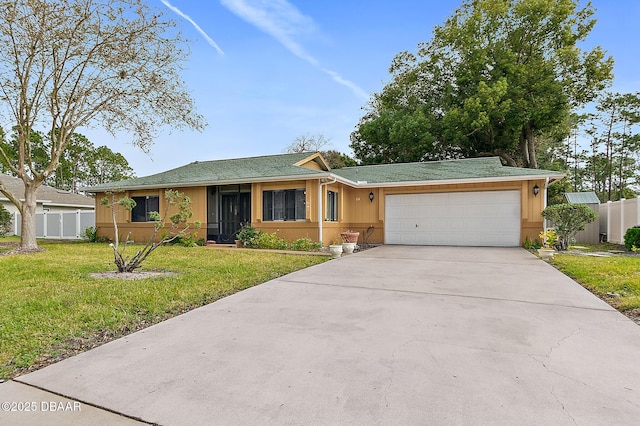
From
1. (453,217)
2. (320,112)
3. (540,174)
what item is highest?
(320,112)

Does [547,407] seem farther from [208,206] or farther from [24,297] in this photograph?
[208,206]

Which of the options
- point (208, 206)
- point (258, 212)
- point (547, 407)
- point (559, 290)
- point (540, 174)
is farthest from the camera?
point (208, 206)

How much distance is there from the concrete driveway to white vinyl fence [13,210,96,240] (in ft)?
53.1

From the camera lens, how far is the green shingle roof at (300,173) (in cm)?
1126

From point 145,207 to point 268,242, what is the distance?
20.2 feet

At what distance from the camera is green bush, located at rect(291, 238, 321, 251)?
10711 millimetres

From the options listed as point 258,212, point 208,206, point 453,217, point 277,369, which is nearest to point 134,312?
point 277,369

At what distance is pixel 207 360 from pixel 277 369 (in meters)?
0.61

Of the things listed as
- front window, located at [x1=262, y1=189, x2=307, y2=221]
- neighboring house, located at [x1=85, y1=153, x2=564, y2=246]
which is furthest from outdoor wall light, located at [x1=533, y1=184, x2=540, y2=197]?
front window, located at [x1=262, y1=189, x2=307, y2=221]

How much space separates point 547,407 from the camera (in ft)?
6.75

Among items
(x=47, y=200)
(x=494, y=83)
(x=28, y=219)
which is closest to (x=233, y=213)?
(x=28, y=219)

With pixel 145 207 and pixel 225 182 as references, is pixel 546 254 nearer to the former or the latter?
pixel 225 182

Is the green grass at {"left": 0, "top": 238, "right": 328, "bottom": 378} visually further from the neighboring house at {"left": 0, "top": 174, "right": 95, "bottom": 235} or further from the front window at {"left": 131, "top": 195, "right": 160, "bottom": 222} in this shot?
the neighboring house at {"left": 0, "top": 174, "right": 95, "bottom": 235}

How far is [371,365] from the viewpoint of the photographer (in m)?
2.63
